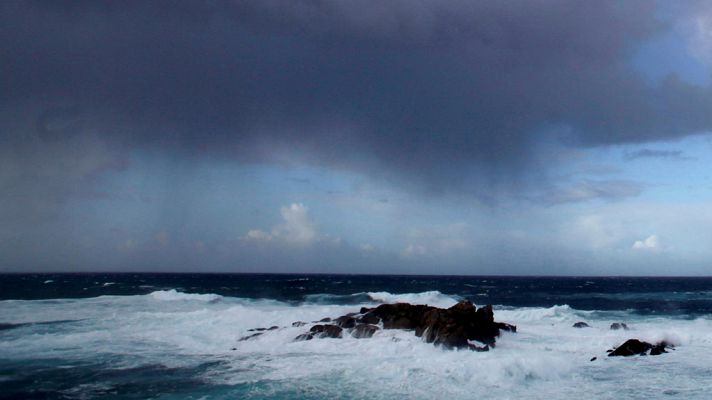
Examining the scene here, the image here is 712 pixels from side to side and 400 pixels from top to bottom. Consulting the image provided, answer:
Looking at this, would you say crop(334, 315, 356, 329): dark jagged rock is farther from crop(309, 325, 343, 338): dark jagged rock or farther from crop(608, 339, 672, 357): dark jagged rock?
crop(608, 339, 672, 357): dark jagged rock

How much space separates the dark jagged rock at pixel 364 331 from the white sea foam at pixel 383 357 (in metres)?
0.49

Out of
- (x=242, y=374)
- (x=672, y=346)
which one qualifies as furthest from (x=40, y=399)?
(x=672, y=346)

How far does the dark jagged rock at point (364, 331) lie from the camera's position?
2502cm

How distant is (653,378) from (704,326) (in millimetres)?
19478

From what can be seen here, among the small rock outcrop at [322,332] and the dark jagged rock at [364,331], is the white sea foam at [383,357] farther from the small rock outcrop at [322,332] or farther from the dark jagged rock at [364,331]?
the small rock outcrop at [322,332]

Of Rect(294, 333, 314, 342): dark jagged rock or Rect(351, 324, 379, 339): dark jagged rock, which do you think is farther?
Rect(351, 324, 379, 339): dark jagged rock

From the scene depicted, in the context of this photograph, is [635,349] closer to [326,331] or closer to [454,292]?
[326,331]

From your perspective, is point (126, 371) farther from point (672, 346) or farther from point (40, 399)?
point (672, 346)

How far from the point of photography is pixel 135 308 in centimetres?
4022

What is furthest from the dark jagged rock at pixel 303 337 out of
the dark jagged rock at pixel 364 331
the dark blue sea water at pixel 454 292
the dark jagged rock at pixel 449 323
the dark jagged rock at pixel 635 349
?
the dark blue sea water at pixel 454 292

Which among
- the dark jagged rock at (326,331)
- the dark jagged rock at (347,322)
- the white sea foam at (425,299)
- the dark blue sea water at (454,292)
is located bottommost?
the dark blue sea water at (454,292)

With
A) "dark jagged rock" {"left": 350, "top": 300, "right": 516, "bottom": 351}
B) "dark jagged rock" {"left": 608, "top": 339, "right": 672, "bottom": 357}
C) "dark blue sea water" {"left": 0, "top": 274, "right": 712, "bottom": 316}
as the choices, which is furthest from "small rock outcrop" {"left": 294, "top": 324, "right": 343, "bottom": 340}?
"dark blue sea water" {"left": 0, "top": 274, "right": 712, "bottom": 316}

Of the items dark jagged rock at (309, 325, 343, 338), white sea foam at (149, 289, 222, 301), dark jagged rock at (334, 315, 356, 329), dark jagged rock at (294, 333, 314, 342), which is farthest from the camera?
white sea foam at (149, 289, 222, 301)

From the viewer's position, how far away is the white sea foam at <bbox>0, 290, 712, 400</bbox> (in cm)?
1619
